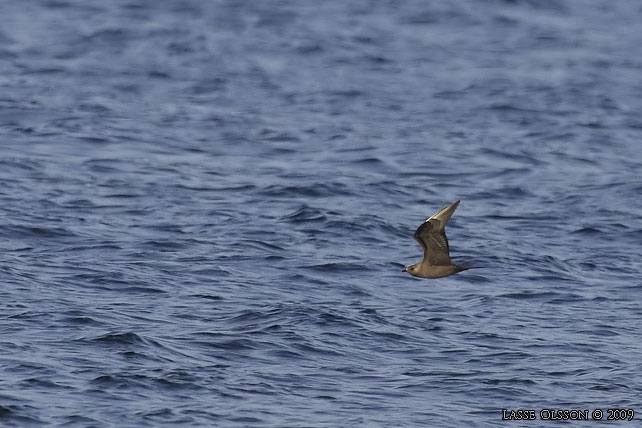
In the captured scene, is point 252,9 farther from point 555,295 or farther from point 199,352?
point 199,352

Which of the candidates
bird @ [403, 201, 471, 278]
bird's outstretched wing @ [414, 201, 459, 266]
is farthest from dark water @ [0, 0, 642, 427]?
bird's outstretched wing @ [414, 201, 459, 266]

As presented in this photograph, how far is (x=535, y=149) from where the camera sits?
2395 cm

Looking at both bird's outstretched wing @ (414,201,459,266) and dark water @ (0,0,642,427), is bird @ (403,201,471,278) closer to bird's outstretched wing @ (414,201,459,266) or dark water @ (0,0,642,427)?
bird's outstretched wing @ (414,201,459,266)

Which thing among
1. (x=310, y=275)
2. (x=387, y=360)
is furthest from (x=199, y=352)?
(x=310, y=275)

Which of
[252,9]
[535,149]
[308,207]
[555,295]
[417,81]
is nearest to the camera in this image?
[555,295]

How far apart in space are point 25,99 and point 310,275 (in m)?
10.2

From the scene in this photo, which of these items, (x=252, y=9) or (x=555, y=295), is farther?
(x=252, y=9)

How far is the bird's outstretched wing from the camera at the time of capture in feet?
41.8

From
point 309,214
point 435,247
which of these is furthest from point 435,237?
point 309,214

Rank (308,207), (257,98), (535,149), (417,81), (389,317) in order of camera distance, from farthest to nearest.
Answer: (417,81)
(257,98)
(535,149)
(308,207)
(389,317)

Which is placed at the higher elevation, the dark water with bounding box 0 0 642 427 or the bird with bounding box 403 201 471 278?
the bird with bounding box 403 201 471 278

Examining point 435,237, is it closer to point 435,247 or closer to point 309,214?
point 435,247

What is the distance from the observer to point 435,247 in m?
13.2

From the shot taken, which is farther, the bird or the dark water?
the dark water
